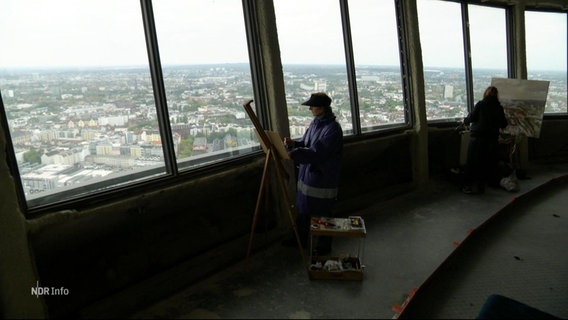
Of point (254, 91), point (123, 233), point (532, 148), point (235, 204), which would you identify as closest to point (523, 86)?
point (532, 148)

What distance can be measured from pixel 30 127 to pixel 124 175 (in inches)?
28.3

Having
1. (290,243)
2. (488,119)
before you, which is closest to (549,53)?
(488,119)

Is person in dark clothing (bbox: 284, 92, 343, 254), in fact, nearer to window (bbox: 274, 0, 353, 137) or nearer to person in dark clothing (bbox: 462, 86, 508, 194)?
window (bbox: 274, 0, 353, 137)

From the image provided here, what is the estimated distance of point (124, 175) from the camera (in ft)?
10.0

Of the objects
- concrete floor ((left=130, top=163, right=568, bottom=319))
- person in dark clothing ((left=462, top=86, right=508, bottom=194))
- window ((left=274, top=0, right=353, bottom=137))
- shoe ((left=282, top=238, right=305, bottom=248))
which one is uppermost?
window ((left=274, top=0, right=353, bottom=137))

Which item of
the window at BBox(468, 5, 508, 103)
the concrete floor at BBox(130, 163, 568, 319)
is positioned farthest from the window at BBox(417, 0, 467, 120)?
the concrete floor at BBox(130, 163, 568, 319)

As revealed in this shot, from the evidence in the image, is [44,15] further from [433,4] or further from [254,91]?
[433,4]

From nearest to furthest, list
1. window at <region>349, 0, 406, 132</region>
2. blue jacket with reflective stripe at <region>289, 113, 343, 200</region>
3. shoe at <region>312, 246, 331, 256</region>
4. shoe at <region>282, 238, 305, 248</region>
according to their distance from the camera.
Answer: blue jacket with reflective stripe at <region>289, 113, 343, 200</region>, shoe at <region>312, 246, 331, 256</region>, shoe at <region>282, 238, 305, 248</region>, window at <region>349, 0, 406, 132</region>

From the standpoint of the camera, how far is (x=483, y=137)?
5680mm

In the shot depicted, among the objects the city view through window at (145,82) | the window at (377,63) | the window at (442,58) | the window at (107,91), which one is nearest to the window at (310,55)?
the city view through window at (145,82)

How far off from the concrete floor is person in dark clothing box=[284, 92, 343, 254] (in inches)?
18.1

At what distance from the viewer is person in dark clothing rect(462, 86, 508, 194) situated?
5.61m

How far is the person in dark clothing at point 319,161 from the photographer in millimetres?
3479

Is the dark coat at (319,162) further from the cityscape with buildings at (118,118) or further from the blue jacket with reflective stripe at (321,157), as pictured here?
the cityscape with buildings at (118,118)
